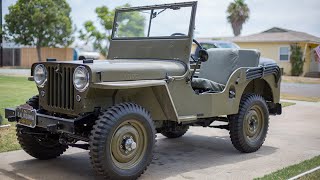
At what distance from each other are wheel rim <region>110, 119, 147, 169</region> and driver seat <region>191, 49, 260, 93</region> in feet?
6.11

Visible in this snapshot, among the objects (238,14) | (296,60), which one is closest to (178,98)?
(296,60)

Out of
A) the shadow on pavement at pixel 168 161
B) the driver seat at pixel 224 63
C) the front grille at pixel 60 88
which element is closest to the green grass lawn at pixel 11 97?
the shadow on pavement at pixel 168 161

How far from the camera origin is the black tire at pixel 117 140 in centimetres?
479

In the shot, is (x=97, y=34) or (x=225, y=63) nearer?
(x=225, y=63)

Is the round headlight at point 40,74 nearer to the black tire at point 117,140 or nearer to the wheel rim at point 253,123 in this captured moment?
the black tire at point 117,140

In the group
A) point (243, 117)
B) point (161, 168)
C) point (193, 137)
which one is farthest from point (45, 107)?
point (193, 137)

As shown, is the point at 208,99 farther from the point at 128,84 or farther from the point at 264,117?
the point at 128,84

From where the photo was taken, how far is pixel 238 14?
141 feet

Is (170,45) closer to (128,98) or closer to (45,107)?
(128,98)

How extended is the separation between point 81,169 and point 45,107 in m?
0.90

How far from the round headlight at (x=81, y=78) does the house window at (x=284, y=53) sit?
28.2 m

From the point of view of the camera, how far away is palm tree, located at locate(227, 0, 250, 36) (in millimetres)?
42938

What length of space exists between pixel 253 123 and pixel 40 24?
24.4 meters

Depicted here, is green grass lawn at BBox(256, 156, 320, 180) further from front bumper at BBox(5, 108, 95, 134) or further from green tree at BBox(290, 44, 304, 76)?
green tree at BBox(290, 44, 304, 76)
